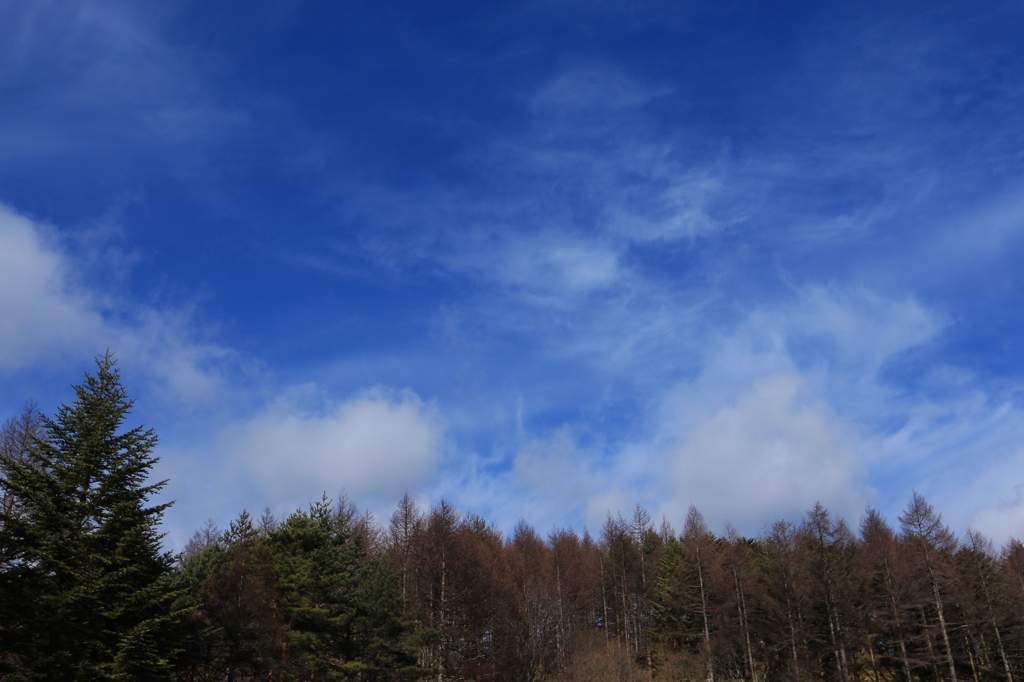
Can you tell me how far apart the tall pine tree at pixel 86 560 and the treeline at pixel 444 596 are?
0.08 meters

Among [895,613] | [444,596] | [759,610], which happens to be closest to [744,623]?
[759,610]

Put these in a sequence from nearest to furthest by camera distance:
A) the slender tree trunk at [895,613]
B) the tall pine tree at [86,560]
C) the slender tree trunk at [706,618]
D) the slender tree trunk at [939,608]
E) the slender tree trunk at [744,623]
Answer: the tall pine tree at [86,560], the slender tree trunk at [939,608], the slender tree trunk at [895,613], the slender tree trunk at [706,618], the slender tree trunk at [744,623]

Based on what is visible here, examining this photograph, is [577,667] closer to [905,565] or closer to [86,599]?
[905,565]

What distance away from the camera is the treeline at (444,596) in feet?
89.2

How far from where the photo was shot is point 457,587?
185ft

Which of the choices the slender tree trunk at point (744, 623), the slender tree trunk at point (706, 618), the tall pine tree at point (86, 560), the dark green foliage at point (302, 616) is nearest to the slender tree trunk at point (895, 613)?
the slender tree trunk at point (744, 623)

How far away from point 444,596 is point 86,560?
31.9 m

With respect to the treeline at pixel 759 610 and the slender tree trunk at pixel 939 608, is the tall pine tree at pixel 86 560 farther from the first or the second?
the slender tree trunk at pixel 939 608

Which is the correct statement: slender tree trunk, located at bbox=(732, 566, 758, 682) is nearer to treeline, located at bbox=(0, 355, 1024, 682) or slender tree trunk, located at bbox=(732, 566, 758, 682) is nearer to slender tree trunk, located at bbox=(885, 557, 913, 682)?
treeline, located at bbox=(0, 355, 1024, 682)

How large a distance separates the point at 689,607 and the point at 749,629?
5.95 metres

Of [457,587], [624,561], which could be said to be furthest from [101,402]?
[624,561]

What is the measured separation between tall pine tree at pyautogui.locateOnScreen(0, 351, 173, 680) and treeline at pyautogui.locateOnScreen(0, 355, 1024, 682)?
0.08m

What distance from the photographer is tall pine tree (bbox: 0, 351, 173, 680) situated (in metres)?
25.5

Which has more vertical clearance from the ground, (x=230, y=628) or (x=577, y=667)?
(x=230, y=628)
